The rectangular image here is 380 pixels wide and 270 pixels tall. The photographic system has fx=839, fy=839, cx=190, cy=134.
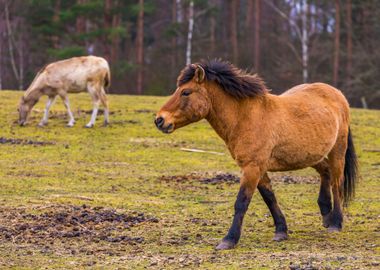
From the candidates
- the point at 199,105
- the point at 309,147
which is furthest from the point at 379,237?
the point at 199,105

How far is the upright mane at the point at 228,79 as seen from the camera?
9.30 meters

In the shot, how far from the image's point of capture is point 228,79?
9352 mm

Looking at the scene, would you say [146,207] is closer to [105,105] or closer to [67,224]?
[67,224]

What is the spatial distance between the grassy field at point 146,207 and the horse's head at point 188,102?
1.35 m

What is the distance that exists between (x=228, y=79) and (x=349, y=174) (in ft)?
7.40

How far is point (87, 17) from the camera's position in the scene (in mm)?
42656

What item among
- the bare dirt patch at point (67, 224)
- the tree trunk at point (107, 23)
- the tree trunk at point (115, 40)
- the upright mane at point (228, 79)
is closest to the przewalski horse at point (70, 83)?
the bare dirt patch at point (67, 224)

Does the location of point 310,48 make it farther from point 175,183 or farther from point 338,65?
point 175,183

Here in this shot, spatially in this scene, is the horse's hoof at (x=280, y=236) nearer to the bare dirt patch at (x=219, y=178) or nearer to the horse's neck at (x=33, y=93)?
the bare dirt patch at (x=219, y=178)

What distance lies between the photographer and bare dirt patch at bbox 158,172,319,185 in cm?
1553

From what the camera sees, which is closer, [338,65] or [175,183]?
[175,183]

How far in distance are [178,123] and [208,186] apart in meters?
5.92

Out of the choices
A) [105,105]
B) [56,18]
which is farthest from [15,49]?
[105,105]

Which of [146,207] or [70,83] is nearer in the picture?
[146,207]
